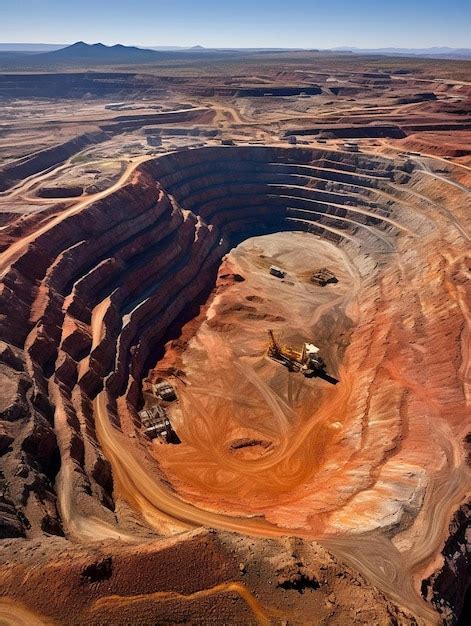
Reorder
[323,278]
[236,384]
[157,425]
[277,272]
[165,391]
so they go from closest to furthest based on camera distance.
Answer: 1. [157,425]
2. [165,391]
3. [236,384]
4. [323,278]
5. [277,272]

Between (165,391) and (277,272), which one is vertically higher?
(277,272)

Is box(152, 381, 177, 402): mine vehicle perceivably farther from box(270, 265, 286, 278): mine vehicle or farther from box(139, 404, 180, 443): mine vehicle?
box(270, 265, 286, 278): mine vehicle

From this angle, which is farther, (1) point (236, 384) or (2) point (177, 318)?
(2) point (177, 318)

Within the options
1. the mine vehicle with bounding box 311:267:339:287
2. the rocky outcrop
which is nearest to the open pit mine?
the rocky outcrop

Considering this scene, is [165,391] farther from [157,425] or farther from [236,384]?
[236,384]

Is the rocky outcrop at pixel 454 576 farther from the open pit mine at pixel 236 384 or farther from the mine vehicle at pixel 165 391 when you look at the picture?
the mine vehicle at pixel 165 391

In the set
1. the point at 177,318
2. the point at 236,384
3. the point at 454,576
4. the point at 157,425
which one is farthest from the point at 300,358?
the point at 454,576
